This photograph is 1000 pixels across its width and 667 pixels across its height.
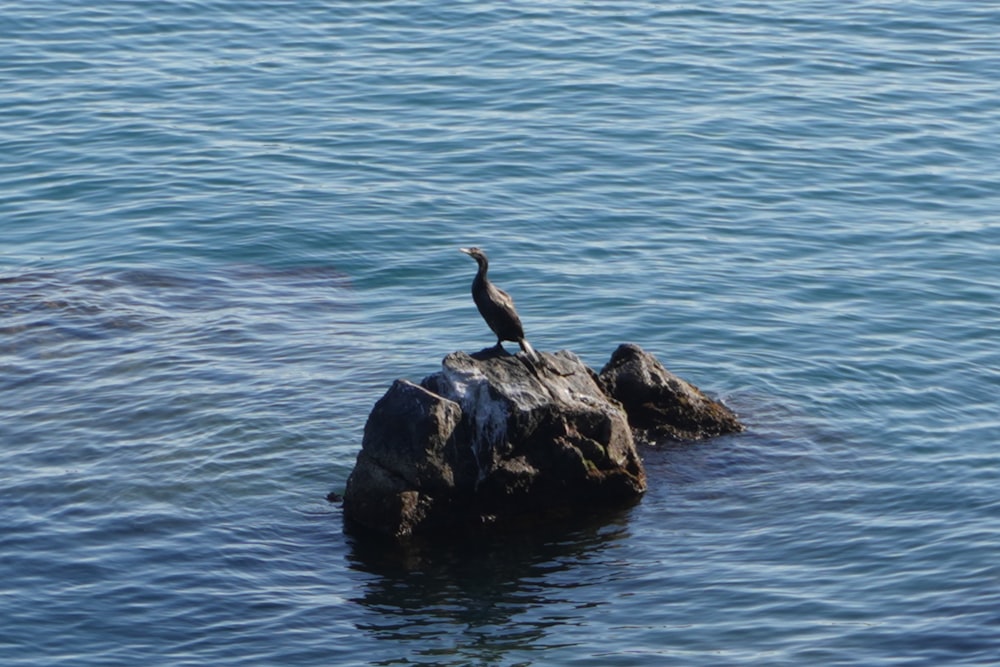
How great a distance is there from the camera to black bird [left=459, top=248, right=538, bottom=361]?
49.4 feet

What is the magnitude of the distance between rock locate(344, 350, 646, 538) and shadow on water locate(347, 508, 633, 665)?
0.33 m

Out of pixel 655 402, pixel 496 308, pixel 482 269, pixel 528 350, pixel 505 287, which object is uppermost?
pixel 482 269

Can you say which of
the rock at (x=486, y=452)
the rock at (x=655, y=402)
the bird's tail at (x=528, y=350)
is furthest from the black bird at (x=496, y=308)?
the rock at (x=655, y=402)

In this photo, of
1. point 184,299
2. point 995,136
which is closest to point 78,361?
point 184,299

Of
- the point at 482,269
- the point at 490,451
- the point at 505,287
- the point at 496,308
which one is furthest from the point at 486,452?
the point at 505,287

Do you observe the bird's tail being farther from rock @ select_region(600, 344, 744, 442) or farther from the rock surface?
rock @ select_region(600, 344, 744, 442)

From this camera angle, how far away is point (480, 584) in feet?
45.0

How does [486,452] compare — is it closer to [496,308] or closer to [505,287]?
[496,308]

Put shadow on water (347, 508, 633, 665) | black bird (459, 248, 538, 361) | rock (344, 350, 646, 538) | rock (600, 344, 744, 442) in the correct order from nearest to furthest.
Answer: shadow on water (347, 508, 633, 665), rock (344, 350, 646, 538), black bird (459, 248, 538, 361), rock (600, 344, 744, 442)

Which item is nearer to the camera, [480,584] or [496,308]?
[480,584]

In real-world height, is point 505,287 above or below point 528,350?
below

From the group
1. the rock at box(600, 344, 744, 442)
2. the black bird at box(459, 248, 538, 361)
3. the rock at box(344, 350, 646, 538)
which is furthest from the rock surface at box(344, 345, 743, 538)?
the rock at box(600, 344, 744, 442)

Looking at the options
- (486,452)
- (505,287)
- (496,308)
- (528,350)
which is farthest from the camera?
(505,287)

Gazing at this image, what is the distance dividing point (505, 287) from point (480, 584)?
8076mm
